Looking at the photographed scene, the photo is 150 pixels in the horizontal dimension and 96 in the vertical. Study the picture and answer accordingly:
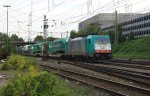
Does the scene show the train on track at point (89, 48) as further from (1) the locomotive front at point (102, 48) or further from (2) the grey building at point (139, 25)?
(2) the grey building at point (139, 25)

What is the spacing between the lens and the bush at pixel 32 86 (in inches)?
404

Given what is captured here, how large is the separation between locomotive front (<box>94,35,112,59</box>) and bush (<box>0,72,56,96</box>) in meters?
27.8

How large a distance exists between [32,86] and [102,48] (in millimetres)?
29067

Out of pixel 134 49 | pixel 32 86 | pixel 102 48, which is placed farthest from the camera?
pixel 134 49

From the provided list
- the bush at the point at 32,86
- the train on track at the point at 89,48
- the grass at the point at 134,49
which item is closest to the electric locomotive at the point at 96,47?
the train on track at the point at 89,48

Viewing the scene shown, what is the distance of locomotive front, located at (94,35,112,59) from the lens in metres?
38.7

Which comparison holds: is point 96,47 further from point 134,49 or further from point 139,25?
point 139,25

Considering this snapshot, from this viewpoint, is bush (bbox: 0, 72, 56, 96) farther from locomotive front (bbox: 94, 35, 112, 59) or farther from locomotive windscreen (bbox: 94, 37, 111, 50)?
locomotive windscreen (bbox: 94, 37, 111, 50)

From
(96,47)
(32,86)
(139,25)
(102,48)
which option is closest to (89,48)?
(96,47)

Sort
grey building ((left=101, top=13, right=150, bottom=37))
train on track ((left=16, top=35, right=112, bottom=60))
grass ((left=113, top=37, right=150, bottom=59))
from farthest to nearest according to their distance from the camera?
grey building ((left=101, top=13, right=150, bottom=37)) < grass ((left=113, top=37, right=150, bottom=59)) < train on track ((left=16, top=35, right=112, bottom=60))

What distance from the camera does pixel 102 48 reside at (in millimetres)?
39156

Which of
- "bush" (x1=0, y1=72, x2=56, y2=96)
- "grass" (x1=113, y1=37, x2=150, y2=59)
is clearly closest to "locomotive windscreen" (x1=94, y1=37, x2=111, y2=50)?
"grass" (x1=113, y1=37, x2=150, y2=59)

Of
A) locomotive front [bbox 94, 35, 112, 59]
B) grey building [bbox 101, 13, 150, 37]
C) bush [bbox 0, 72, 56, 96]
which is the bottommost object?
bush [bbox 0, 72, 56, 96]

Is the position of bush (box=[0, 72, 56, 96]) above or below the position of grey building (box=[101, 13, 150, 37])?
below
